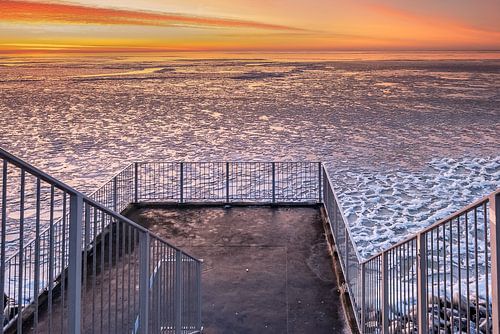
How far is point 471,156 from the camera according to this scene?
2825 centimetres

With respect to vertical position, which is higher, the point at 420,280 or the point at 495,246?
the point at 495,246

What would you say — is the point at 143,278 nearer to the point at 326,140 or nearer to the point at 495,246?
the point at 495,246

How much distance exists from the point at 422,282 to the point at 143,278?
2222 millimetres

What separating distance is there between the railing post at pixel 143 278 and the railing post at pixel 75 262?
1.52 m

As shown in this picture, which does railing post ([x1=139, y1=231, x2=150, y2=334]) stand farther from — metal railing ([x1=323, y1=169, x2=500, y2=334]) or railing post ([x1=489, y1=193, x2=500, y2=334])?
railing post ([x1=489, y1=193, x2=500, y2=334])

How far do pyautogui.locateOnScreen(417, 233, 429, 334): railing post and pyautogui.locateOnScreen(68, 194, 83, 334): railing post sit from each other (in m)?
2.40

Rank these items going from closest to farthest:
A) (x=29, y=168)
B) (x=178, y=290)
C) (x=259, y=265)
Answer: (x=29, y=168) < (x=178, y=290) < (x=259, y=265)

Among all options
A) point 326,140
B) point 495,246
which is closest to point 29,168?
point 495,246

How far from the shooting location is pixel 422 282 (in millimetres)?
4051

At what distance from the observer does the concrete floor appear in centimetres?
791

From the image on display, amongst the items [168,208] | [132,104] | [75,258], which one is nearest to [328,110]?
[132,104]

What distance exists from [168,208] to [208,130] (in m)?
26.7

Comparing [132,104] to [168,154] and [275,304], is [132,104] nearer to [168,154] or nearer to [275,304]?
[168,154]

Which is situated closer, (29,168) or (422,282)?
(29,168)
